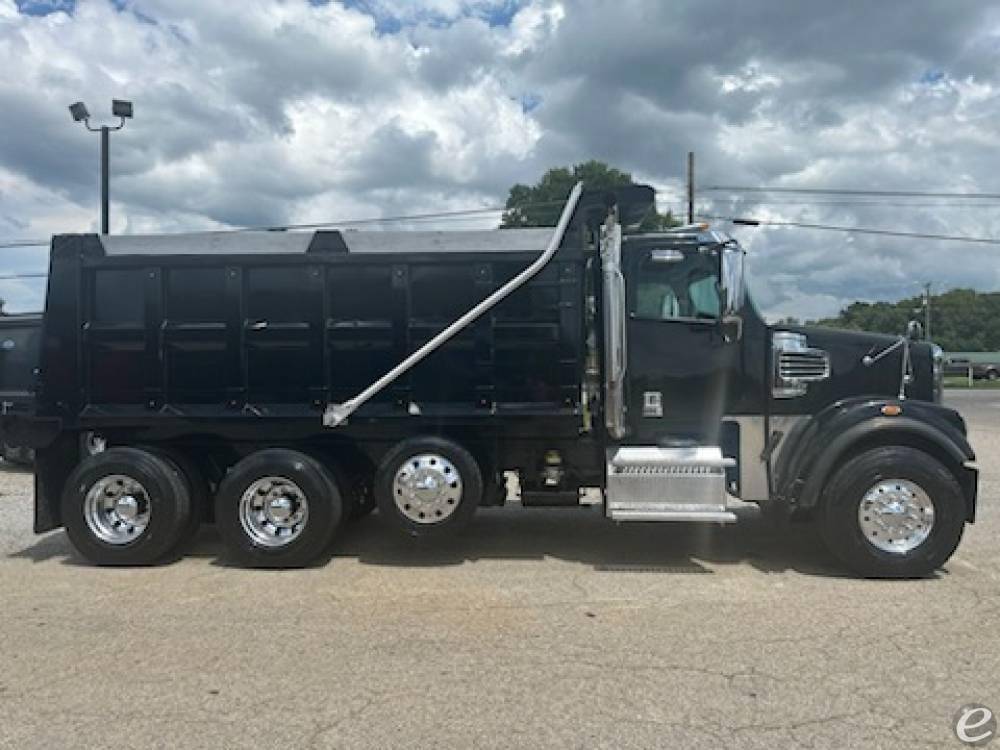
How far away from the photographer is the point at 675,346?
674 centimetres

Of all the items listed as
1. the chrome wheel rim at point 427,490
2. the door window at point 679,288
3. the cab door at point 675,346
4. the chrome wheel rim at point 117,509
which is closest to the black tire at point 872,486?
the cab door at point 675,346

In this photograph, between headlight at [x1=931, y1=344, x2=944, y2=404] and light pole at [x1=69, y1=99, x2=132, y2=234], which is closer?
headlight at [x1=931, y1=344, x2=944, y2=404]

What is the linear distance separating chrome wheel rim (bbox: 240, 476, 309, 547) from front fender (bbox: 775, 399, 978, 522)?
147 inches

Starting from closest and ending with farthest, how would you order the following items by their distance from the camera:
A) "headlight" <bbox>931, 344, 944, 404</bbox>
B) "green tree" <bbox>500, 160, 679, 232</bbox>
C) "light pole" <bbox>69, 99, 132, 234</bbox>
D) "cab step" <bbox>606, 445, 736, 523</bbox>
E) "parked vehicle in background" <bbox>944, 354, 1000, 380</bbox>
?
"cab step" <bbox>606, 445, 736, 523</bbox>
"headlight" <bbox>931, 344, 944, 404</bbox>
"light pole" <bbox>69, 99, 132, 234</bbox>
"green tree" <bbox>500, 160, 679, 232</bbox>
"parked vehicle in background" <bbox>944, 354, 1000, 380</bbox>

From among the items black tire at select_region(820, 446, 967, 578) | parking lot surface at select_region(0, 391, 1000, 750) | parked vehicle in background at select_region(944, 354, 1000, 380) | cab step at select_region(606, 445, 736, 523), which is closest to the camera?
parking lot surface at select_region(0, 391, 1000, 750)

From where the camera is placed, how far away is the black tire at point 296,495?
21.4 feet

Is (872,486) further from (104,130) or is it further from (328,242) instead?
(104,130)

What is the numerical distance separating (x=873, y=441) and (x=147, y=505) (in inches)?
219

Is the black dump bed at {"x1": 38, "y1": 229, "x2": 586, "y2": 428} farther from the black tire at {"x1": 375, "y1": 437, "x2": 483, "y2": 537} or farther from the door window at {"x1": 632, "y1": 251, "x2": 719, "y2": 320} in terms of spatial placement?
the door window at {"x1": 632, "y1": 251, "x2": 719, "y2": 320}

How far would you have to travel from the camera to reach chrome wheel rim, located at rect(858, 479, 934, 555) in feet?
20.4

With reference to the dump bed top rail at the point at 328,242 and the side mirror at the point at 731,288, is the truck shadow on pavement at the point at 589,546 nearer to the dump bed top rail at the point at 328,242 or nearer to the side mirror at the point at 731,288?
the side mirror at the point at 731,288

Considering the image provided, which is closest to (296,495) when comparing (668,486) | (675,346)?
(668,486)

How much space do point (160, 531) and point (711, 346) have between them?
4527 millimetres

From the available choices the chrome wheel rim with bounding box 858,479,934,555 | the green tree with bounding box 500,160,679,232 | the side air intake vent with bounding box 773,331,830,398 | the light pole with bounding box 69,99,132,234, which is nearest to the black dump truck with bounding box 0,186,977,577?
the side air intake vent with bounding box 773,331,830,398
